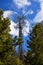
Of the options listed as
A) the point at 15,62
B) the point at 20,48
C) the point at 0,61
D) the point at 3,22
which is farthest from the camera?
the point at 20,48

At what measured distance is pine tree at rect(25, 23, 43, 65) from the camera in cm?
4501

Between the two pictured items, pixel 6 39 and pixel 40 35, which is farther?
pixel 40 35

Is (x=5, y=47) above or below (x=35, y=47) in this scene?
below

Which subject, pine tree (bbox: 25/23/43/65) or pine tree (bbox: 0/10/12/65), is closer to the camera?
pine tree (bbox: 0/10/12/65)

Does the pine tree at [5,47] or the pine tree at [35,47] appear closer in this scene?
the pine tree at [5,47]

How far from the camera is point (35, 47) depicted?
45.9 m

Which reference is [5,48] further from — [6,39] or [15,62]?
[15,62]

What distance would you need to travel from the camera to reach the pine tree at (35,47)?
4501 cm

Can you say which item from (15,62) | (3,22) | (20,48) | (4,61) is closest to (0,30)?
(3,22)

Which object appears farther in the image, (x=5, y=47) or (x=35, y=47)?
(x=35, y=47)

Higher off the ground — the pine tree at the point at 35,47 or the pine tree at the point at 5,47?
the pine tree at the point at 35,47

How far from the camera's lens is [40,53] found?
45125mm

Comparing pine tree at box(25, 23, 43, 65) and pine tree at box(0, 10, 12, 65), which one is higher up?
pine tree at box(25, 23, 43, 65)

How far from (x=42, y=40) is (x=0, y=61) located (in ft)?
55.3
